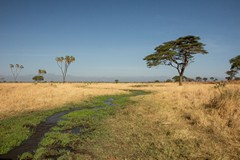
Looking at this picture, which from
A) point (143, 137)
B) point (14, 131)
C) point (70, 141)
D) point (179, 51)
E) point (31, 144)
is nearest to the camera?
point (31, 144)

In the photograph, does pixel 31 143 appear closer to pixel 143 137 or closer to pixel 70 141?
pixel 70 141

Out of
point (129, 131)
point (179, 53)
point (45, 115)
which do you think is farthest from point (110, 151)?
point (179, 53)

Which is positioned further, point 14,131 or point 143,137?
point 14,131

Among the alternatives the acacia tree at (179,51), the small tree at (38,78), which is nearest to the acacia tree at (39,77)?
the small tree at (38,78)

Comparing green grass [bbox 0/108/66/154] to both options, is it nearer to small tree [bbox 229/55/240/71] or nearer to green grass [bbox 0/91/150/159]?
green grass [bbox 0/91/150/159]

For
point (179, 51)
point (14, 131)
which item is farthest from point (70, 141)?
point (179, 51)

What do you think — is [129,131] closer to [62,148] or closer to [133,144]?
[133,144]

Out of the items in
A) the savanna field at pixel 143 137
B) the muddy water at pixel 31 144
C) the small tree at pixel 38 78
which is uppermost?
the small tree at pixel 38 78

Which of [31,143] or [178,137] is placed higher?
[178,137]

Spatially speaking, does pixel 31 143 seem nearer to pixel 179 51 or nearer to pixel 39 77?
pixel 179 51

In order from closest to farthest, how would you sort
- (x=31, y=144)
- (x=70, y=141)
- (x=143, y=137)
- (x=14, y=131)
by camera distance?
(x=31, y=144), (x=70, y=141), (x=143, y=137), (x=14, y=131)

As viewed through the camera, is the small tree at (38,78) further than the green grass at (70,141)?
Yes

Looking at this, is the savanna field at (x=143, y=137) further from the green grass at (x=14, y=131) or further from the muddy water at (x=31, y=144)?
the muddy water at (x=31, y=144)

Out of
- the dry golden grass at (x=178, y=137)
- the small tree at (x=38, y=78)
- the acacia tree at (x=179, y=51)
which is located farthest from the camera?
the small tree at (x=38, y=78)
